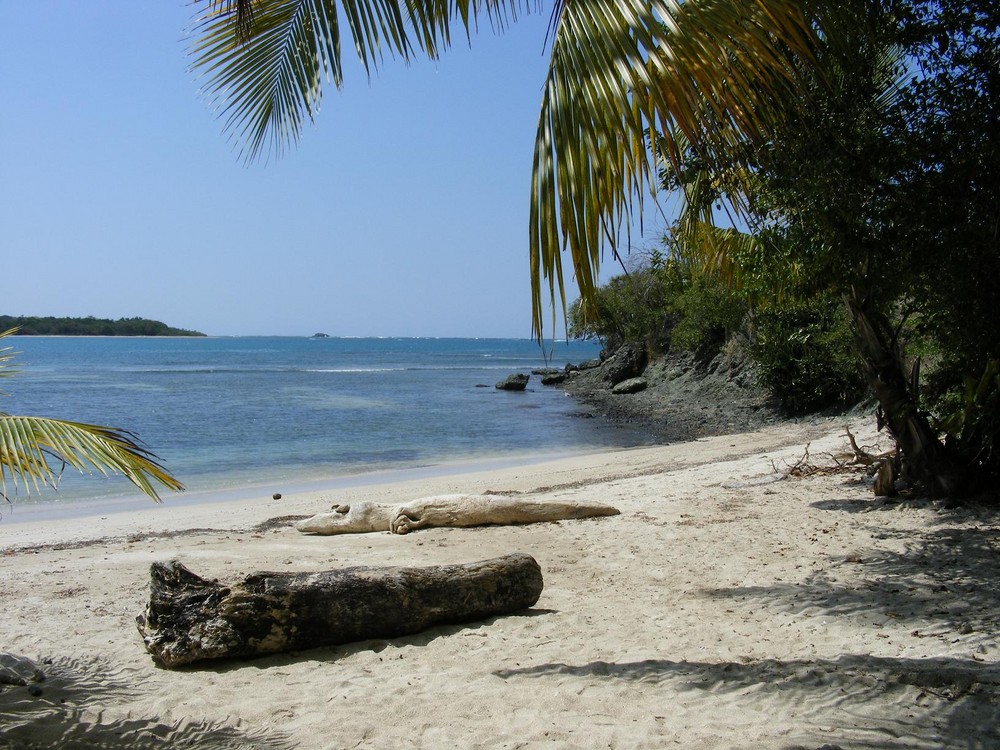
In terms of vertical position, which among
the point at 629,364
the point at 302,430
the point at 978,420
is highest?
the point at 629,364

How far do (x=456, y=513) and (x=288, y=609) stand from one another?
4.34 metres

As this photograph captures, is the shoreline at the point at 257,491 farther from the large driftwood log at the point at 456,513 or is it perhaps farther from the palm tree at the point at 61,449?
the palm tree at the point at 61,449

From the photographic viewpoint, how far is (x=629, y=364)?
38344 mm

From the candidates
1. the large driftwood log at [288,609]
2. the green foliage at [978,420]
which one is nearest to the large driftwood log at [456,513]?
the large driftwood log at [288,609]

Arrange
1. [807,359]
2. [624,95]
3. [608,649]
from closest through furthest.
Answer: [624,95]
[608,649]
[807,359]

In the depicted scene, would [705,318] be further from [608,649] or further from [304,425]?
[608,649]

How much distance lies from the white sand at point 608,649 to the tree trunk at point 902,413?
35 centimetres

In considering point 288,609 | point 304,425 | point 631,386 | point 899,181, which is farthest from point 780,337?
point 288,609

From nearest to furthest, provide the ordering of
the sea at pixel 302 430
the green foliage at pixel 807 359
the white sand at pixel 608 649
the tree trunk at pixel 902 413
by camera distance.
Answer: the white sand at pixel 608 649, the tree trunk at pixel 902 413, the sea at pixel 302 430, the green foliage at pixel 807 359

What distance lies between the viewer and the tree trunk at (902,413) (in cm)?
803

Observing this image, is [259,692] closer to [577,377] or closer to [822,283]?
[822,283]

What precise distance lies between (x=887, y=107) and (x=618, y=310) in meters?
34.3

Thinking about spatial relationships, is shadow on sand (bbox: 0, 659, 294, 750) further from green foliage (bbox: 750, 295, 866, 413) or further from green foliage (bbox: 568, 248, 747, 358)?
green foliage (bbox: 568, 248, 747, 358)

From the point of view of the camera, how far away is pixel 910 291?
6832 mm
